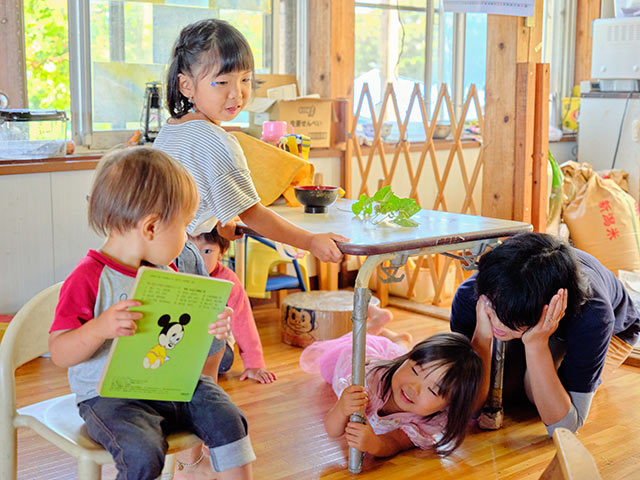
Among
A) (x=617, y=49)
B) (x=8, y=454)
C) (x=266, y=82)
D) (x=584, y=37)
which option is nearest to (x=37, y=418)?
(x=8, y=454)

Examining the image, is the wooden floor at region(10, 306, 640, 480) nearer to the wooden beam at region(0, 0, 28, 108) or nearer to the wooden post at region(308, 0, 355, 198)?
the wooden beam at region(0, 0, 28, 108)

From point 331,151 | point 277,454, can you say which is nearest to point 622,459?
point 277,454

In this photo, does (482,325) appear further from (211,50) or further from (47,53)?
(47,53)

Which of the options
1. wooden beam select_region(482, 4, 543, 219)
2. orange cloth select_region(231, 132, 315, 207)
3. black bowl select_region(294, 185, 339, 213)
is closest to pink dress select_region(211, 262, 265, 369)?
orange cloth select_region(231, 132, 315, 207)

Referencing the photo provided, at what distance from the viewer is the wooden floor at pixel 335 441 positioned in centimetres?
206

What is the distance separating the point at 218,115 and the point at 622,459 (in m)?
1.40

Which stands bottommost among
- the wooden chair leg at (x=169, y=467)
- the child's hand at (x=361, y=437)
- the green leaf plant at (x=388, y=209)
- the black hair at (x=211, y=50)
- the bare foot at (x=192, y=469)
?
the bare foot at (x=192, y=469)

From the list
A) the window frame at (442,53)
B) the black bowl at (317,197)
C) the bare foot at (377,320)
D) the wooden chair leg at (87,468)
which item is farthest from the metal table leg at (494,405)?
the window frame at (442,53)

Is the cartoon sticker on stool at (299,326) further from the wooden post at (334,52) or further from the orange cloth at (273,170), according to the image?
the wooden post at (334,52)

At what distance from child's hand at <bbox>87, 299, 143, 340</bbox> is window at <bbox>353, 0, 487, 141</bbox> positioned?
321 cm

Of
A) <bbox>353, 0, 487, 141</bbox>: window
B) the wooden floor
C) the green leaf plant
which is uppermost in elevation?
<bbox>353, 0, 487, 141</bbox>: window

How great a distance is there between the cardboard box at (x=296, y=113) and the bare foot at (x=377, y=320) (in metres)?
0.95

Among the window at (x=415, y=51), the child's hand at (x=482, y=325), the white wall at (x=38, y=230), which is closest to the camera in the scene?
the child's hand at (x=482, y=325)

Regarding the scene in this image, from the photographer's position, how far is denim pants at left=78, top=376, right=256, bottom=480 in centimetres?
125
